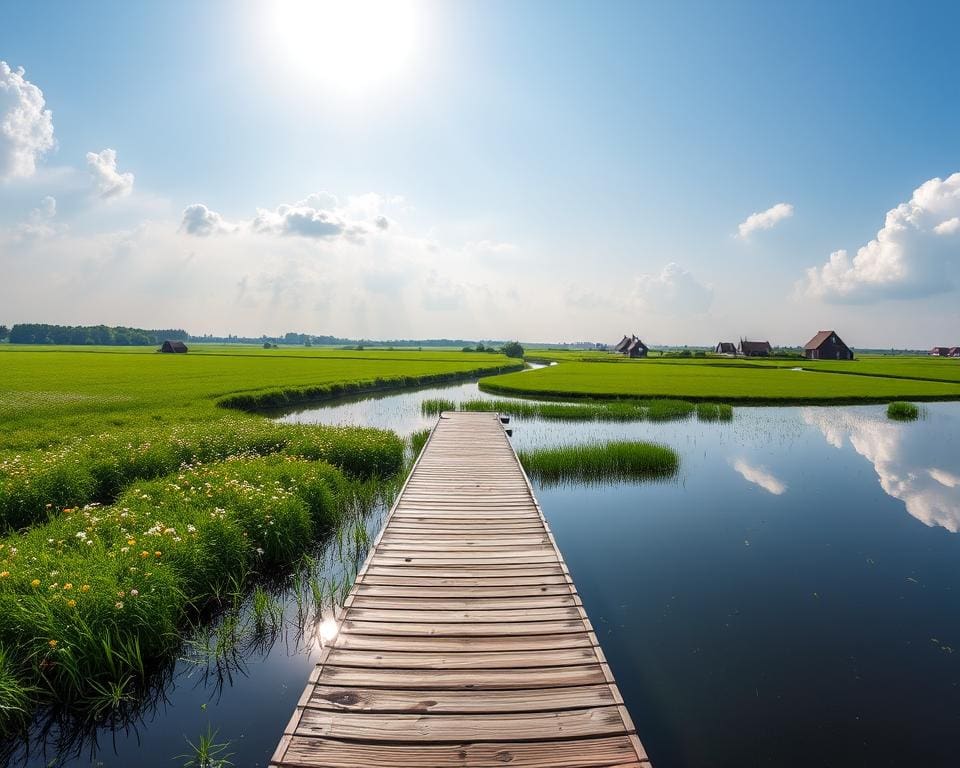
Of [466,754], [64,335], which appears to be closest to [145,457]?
[466,754]

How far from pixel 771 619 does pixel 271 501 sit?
31.9 ft

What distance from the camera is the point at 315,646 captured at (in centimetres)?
733

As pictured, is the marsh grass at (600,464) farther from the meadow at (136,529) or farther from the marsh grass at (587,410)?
the marsh grass at (587,410)

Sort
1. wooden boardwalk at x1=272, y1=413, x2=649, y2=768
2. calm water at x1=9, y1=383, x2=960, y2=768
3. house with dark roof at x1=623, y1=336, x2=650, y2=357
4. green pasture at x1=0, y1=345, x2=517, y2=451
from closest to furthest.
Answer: wooden boardwalk at x1=272, y1=413, x2=649, y2=768, calm water at x1=9, y1=383, x2=960, y2=768, green pasture at x1=0, y1=345, x2=517, y2=451, house with dark roof at x1=623, y1=336, x2=650, y2=357

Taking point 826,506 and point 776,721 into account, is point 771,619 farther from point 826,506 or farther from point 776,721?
point 826,506

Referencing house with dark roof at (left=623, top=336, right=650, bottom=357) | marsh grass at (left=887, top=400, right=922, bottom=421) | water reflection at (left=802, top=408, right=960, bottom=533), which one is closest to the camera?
water reflection at (left=802, top=408, right=960, bottom=533)

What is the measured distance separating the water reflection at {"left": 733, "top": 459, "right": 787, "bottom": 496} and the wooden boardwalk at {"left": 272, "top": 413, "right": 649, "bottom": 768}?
33.2ft

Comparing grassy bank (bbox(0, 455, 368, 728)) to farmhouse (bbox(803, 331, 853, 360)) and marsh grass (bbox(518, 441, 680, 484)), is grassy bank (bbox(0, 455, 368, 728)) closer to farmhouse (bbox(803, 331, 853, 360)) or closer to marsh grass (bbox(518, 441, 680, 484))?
marsh grass (bbox(518, 441, 680, 484))

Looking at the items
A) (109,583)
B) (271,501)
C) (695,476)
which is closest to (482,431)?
(695,476)

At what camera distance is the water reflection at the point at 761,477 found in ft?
49.3

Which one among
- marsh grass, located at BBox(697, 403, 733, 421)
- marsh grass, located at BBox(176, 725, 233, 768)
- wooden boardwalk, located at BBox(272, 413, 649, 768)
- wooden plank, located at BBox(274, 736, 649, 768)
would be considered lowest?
→ marsh grass, located at BBox(176, 725, 233, 768)

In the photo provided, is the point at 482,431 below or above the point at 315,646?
above

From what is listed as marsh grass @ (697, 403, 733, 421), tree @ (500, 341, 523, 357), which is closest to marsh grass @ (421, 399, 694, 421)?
marsh grass @ (697, 403, 733, 421)

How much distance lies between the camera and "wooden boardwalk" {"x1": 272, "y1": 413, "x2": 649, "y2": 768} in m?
4.25
